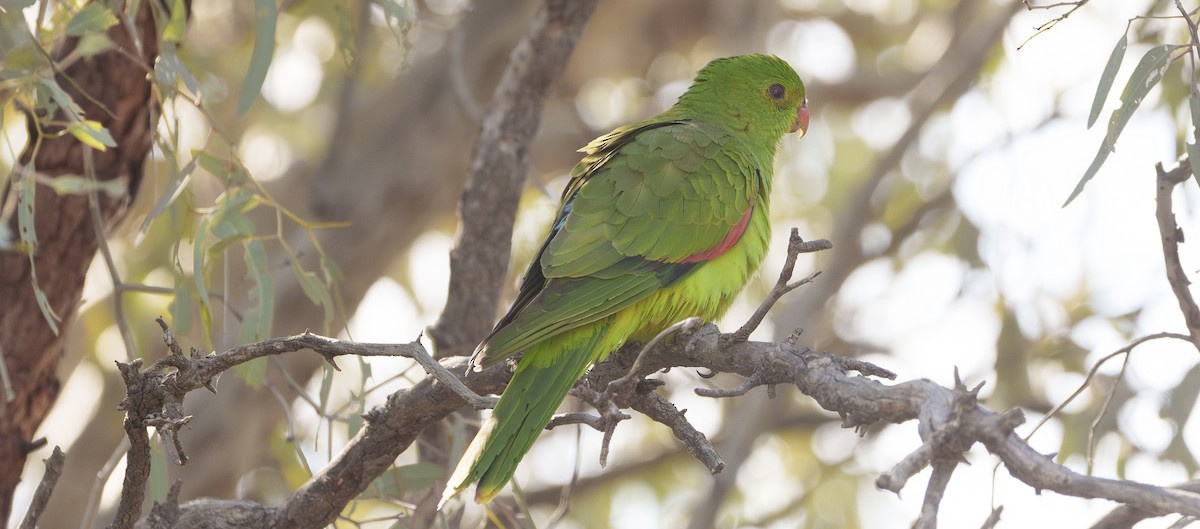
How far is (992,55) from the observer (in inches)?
249

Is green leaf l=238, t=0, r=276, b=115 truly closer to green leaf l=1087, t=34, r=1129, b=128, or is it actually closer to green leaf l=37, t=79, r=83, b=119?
green leaf l=37, t=79, r=83, b=119

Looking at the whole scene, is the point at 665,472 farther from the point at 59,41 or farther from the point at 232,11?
the point at 59,41

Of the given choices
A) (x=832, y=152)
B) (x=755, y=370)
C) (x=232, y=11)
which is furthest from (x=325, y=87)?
(x=755, y=370)

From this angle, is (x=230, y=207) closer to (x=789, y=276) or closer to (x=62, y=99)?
(x=62, y=99)

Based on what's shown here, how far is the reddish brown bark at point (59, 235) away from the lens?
306 centimetres

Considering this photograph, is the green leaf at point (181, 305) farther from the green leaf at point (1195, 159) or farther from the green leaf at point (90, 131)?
the green leaf at point (1195, 159)

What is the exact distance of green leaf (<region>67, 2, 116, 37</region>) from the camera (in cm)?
275

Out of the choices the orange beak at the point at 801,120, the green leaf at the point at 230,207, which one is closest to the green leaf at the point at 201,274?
the green leaf at the point at 230,207

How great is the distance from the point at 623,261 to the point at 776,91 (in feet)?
4.16

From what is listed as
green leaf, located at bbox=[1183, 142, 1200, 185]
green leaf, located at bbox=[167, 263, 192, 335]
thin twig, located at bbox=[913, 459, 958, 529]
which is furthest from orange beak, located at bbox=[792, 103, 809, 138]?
thin twig, located at bbox=[913, 459, 958, 529]

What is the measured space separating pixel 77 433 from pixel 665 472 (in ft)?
10.6

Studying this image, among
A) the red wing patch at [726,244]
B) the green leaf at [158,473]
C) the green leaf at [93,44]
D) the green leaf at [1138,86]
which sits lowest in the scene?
the green leaf at [1138,86]

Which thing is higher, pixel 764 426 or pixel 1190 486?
pixel 764 426

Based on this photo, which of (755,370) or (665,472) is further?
(665,472)
